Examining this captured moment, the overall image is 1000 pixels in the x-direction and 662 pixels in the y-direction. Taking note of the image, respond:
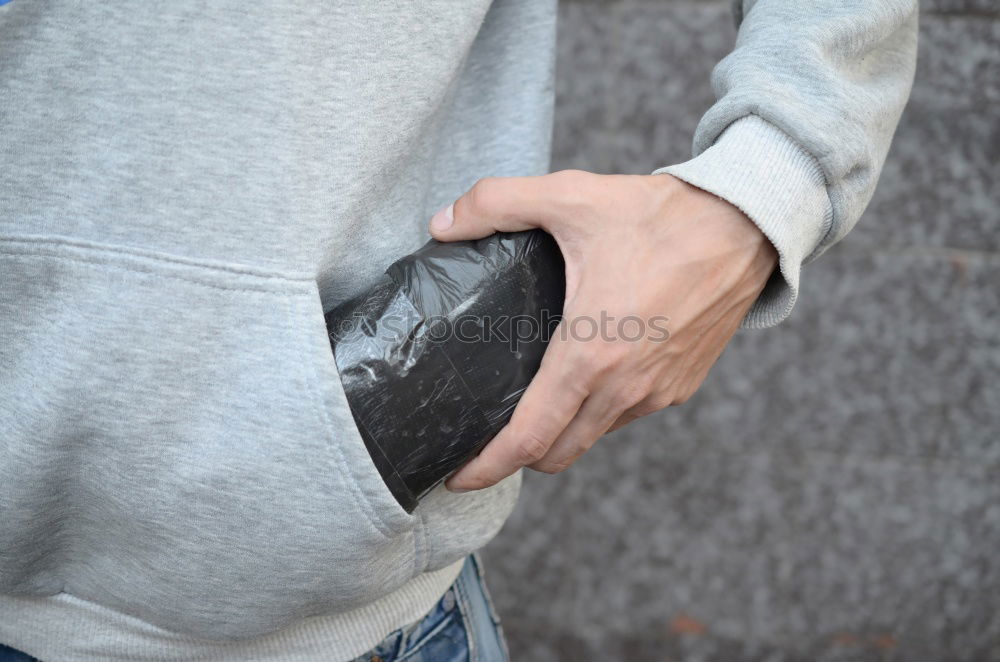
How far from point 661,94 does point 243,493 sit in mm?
1482

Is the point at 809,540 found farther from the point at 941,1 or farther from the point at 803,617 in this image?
the point at 941,1

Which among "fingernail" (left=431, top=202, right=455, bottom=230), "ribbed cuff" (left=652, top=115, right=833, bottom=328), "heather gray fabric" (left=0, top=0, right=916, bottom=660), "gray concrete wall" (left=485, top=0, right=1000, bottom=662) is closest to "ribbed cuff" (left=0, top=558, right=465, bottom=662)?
"heather gray fabric" (left=0, top=0, right=916, bottom=660)

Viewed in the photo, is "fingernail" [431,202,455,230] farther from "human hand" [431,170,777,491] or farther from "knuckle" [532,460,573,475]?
"knuckle" [532,460,573,475]

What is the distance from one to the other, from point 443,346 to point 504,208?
159mm

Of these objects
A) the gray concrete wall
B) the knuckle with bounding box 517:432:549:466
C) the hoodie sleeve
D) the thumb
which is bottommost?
the gray concrete wall

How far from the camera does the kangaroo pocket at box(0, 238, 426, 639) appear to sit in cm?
70

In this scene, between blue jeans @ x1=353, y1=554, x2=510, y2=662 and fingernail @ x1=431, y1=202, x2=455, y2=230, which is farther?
blue jeans @ x1=353, y1=554, x2=510, y2=662

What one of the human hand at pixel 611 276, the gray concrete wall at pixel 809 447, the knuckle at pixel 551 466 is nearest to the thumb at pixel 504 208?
the human hand at pixel 611 276

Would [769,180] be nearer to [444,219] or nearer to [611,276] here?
[611,276]

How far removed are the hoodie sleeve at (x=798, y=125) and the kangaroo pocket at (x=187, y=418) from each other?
44cm

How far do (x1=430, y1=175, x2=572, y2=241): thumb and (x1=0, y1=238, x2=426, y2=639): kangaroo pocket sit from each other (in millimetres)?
184

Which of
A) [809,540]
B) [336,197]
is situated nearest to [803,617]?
[809,540]

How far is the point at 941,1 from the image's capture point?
172cm

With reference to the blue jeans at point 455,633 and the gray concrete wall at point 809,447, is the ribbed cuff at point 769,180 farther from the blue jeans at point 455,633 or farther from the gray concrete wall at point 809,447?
the gray concrete wall at point 809,447
